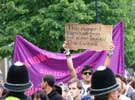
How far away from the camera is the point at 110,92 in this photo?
4695 millimetres

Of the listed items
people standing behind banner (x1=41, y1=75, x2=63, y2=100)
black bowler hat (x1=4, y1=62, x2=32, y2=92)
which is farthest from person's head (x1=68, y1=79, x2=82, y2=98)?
black bowler hat (x1=4, y1=62, x2=32, y2=92)

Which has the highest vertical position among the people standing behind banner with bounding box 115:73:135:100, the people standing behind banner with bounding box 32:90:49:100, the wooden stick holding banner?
the wooden stick holding banner

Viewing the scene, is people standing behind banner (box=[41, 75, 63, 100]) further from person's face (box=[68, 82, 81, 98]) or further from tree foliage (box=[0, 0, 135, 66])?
tree foliage (box=[0, 0, 135, 66])

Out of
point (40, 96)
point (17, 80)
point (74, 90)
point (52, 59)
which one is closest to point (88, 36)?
point (52, 59)

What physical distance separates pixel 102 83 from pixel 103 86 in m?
0.03

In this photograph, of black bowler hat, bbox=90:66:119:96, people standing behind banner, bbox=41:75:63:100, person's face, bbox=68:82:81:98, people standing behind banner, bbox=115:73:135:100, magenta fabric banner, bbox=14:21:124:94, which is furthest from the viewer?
magenta fabric banner, bbox=14:21:124:94

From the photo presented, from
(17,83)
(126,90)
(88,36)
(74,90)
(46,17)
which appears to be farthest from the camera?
(46,17)

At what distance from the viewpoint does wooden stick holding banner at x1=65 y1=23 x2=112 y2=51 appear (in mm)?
9992

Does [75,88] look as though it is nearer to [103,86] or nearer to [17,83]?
[17,83]

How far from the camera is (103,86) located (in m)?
4.70

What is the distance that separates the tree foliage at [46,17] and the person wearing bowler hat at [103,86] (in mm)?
14157

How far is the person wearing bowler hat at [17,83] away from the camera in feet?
16.2

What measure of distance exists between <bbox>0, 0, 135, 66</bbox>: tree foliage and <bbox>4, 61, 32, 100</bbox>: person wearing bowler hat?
1392 centimetres

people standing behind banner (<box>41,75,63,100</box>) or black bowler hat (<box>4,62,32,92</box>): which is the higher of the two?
black bowler hat (<box>4,62,32,92</box>)
